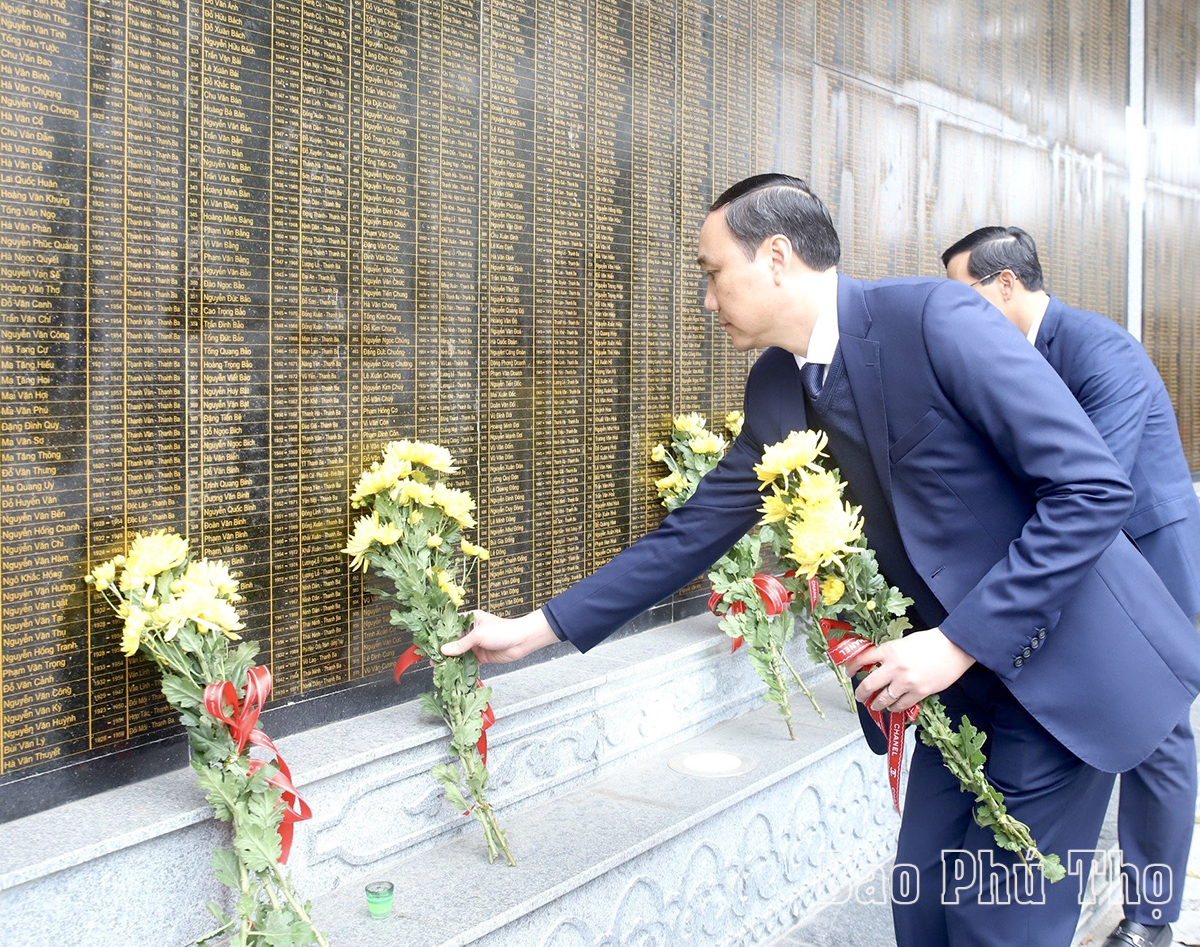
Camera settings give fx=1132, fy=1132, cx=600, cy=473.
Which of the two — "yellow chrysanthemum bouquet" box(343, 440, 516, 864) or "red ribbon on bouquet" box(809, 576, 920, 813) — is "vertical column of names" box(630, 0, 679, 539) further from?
"red ribbon on bouquet" box(809, 576, 920, 813)

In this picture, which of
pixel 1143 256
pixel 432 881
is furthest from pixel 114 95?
pixel 1143 256

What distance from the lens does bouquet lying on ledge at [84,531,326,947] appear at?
2.09m

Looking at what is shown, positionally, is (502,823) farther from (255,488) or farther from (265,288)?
(265,288)

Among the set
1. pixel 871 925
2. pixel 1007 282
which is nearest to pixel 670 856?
pixel 871 925

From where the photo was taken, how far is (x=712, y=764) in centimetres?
333

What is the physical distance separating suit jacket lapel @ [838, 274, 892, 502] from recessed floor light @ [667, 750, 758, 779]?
4.94ft

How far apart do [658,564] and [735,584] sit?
52.6 inches

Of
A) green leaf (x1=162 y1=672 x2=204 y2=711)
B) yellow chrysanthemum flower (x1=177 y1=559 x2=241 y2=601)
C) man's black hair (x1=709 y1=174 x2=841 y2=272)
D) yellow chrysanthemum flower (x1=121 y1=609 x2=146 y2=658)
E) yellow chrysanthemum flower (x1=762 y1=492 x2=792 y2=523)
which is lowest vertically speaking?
green leaf (x1=162 y1=672 x2=204 y2=711)

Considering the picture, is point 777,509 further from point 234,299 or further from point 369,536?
point 234,299

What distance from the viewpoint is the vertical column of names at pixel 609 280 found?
3.62 meters

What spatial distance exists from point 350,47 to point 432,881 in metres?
1.99

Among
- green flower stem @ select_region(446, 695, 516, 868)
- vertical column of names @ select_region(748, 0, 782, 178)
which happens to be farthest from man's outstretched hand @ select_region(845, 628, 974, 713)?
vertical column of names @ select_region(748, 0, 782, 178)

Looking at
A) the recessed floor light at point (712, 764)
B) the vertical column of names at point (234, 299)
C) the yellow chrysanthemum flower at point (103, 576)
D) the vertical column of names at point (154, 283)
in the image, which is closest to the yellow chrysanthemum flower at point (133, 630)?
the yellow chrysanthemum flower at point (103, 576)

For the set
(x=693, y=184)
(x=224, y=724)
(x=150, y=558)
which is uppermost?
(x=693, y=184)
